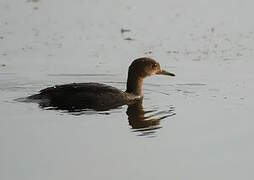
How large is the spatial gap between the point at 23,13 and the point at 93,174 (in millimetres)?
8729

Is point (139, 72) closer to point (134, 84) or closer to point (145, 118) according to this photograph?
point (134, 84)

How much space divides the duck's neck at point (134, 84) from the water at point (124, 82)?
205 millimetres

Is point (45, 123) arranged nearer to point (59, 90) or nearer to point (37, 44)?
point (59, 90)

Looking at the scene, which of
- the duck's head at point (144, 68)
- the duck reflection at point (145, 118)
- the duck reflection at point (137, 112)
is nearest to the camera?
the duck reflection at point (145, 118)

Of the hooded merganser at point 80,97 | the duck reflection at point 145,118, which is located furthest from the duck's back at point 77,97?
the duck reflection at point 145,118

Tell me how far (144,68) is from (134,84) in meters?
0.36

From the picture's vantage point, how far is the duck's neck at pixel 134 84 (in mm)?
12641

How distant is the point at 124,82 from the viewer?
44.3ft

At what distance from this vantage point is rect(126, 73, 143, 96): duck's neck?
12641mm

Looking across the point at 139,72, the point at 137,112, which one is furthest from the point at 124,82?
the point at 137,112

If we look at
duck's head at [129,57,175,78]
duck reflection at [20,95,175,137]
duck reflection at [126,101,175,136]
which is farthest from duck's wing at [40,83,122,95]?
duck's head at [129,57,175,78]

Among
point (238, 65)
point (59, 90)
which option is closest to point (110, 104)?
point (59, 90)

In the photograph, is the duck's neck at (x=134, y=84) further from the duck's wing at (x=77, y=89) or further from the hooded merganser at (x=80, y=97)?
the duck's wing at (x=77, y=89)

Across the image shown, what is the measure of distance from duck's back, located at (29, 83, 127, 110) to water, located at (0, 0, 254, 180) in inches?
13.2
